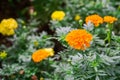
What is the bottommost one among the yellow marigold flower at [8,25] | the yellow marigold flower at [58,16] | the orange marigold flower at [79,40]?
the orange marigold flower at [79,40]

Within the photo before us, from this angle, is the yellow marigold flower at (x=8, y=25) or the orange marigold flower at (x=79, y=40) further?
the yellow marigold flower at (x=8, y=25)

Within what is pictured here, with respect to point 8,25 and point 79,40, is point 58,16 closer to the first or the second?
point 8,25

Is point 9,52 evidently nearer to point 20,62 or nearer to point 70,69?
point 20,62

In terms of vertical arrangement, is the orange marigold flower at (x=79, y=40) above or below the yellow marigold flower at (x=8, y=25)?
below

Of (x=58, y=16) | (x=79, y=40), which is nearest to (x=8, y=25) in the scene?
(x=58, y=16)

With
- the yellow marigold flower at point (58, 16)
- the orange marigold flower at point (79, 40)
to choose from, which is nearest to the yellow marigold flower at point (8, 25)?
the yellow marigold flower at point (58, 16)

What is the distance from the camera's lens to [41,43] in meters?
2.84

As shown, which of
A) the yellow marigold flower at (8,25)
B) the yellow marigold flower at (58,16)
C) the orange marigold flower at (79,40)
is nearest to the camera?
the orange marigold flower at (79,40)

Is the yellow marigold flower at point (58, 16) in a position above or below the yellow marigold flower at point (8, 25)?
above

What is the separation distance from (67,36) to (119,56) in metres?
0.34

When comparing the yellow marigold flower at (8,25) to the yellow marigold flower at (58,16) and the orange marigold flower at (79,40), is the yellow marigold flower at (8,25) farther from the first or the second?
the orange marigold flower at (79,40)

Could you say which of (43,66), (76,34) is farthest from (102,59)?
(43,66)

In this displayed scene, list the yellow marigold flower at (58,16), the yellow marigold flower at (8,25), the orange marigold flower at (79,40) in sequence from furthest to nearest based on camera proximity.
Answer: the yellow marigold flower at (58,16) → the yellow marigold flower at (8,25) → the orange marigold flower at (79,40)

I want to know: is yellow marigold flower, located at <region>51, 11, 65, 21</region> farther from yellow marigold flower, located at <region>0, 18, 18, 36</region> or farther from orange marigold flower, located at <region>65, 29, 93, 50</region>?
orange marigold flower, located at <region>65, 29, 93, 50</region>
